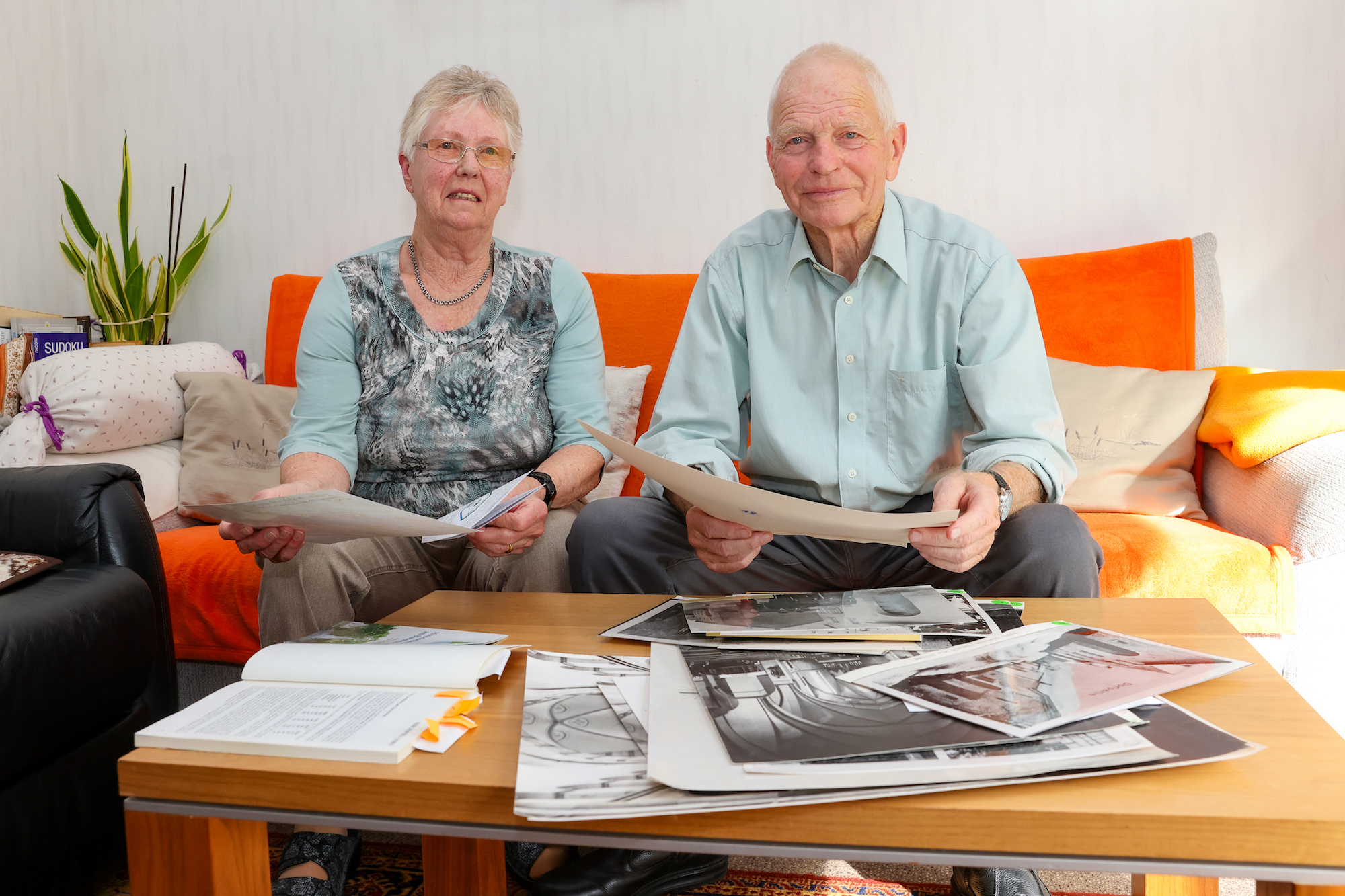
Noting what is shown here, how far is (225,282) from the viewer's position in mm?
2607

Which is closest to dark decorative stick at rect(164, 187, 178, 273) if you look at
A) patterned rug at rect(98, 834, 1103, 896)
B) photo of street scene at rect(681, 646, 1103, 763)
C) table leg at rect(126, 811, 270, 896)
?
patterned rug at rect(98, 834, 1103, 896)

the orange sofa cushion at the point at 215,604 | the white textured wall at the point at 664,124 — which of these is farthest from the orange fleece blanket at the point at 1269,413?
the orange sofa cushion at the point at 215,604

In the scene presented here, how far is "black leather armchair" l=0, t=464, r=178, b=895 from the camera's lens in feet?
3.52

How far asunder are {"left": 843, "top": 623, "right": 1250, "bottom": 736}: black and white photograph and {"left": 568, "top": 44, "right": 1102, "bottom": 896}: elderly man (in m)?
0.38

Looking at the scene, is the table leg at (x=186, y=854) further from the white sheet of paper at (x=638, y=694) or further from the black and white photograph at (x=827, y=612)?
the black and white photograph at (x=827, y=612)

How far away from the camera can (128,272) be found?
8.00 ft

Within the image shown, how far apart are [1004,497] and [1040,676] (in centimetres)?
41

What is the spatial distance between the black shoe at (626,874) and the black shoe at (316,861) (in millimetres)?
241

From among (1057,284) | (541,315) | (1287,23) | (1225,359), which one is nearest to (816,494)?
(541,315)

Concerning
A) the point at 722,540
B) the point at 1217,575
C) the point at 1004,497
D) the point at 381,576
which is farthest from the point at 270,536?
the point at 1217,575

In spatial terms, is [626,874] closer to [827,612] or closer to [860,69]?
[827,612]

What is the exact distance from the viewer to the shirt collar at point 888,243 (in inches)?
53.1

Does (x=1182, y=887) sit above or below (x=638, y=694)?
below

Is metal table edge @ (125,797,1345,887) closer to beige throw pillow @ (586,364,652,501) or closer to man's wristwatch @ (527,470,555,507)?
man's wristwatch @ (527,470,555,507)
